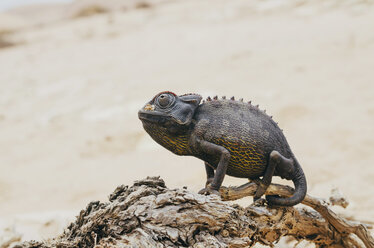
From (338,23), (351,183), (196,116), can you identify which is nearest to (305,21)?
(338,23)

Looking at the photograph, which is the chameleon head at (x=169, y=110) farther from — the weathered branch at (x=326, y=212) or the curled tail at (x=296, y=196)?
the curled tail at (x=296, y=196)

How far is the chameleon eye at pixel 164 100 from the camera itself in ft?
9.00

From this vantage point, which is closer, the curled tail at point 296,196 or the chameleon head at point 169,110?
the chameleon head at point 169,110

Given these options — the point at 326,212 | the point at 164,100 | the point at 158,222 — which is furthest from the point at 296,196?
the point at 164,100

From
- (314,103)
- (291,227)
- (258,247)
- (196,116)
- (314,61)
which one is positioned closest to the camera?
(196,116)

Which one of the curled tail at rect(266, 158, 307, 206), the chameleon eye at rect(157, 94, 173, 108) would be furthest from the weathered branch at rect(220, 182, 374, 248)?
the chameleon eye at rect(157, 94, 173, 108)

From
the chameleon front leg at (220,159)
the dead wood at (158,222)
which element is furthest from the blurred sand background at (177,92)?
the chameleon front leg at (220,159)

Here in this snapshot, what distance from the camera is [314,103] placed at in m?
8.78

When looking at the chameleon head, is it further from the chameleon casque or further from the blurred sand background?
the blurred sand background

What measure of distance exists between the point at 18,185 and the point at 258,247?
5086 mm

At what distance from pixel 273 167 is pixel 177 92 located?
7.32 meters

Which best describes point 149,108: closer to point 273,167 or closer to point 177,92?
point 273,167

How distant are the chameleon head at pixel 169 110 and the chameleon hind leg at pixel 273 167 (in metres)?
0.61

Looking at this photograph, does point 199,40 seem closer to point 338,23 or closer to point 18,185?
point 338,23
